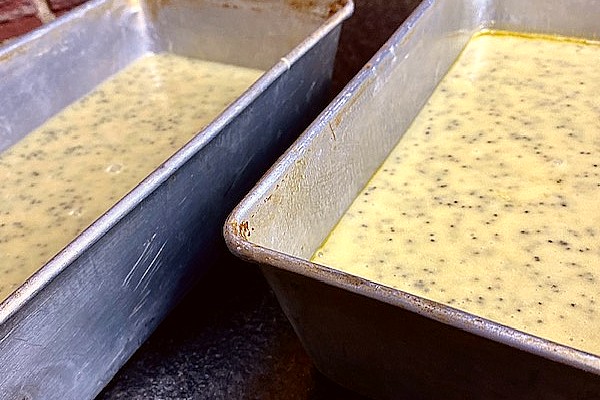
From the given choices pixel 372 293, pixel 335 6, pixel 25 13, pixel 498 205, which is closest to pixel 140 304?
pixel 372 293

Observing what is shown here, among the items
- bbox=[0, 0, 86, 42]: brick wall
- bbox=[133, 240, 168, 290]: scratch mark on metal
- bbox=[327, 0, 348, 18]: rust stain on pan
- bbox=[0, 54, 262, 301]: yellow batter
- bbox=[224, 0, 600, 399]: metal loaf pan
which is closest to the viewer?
bbox=[224, 0, 600, 399]: metal loaf pan

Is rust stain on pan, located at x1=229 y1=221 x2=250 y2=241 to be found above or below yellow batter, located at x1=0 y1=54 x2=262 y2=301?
above

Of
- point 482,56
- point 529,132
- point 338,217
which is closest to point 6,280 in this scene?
point 338,217

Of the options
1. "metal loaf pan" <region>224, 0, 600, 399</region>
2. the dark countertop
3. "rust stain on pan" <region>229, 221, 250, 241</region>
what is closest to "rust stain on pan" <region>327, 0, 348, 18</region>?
"metal loaf pan" <region>224, 0, 600, 399</region>

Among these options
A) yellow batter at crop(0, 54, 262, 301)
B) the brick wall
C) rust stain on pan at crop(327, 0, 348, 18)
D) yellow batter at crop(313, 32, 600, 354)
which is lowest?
yellow batter at crop(0, 54, 262, 301)

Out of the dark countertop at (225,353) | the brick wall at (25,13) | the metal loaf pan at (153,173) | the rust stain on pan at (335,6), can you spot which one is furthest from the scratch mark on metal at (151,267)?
the brick wall at (25,13)

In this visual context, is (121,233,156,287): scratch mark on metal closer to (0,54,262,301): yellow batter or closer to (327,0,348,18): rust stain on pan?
(0,54,262,301): yellow batter

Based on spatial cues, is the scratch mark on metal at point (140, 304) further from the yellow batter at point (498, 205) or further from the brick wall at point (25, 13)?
the brick wall at point (25, 13)
